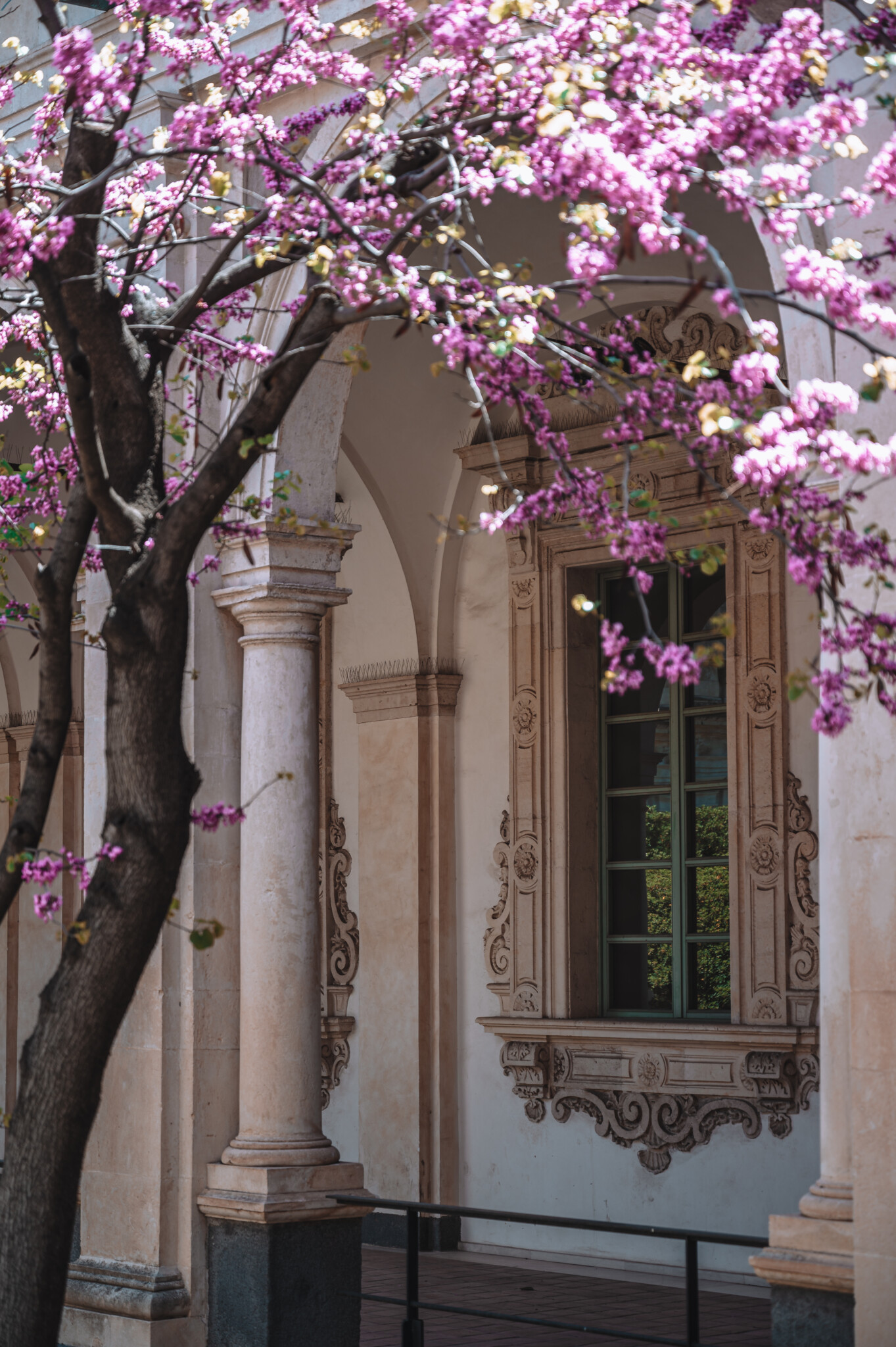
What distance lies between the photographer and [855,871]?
6031mm

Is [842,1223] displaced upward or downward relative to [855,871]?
downward

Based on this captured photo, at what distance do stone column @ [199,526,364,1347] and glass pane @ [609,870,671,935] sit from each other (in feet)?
10.4

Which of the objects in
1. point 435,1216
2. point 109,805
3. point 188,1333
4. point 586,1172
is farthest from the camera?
point 435,1216

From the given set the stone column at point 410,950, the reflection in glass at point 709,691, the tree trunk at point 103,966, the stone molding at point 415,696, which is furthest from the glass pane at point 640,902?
the tree trunk at point 103,966

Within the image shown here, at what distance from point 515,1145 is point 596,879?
5.49 ft

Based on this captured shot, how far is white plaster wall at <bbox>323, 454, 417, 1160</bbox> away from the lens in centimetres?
1250

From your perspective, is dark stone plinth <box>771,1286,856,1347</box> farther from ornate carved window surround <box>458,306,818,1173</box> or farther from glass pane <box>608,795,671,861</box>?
glass pane <box>608,795,671,861</box>

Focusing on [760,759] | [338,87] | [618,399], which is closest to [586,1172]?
A: [760,759]

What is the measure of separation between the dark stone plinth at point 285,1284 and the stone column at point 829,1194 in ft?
8.54

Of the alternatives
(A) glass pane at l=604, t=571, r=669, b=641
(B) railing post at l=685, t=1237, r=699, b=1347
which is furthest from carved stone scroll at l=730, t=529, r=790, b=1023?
(B) railing post at l=685, t=1237, r=699, b=1347

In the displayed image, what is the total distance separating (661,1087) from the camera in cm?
1079

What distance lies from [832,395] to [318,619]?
4607 mm

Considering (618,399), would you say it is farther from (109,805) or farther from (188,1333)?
(188,1333)

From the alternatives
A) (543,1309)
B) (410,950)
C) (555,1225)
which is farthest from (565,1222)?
(410,950)
